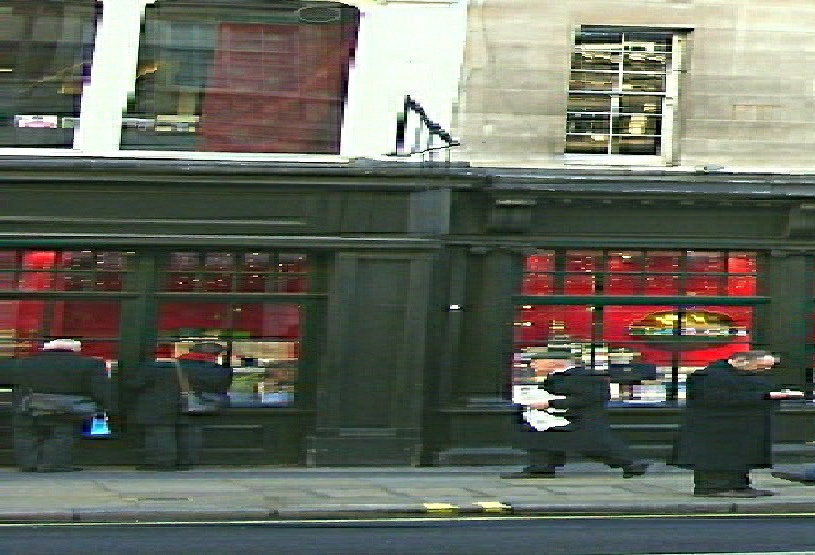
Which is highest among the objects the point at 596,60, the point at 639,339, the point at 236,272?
the point at 596,60

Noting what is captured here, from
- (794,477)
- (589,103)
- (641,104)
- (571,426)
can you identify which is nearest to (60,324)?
(571,426)

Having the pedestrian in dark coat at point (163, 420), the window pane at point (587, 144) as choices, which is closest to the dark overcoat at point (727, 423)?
the window pane at point (587, 144)

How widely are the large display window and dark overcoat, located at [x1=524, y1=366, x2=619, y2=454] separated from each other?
1.83 metres

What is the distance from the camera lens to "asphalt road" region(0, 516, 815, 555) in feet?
43.2

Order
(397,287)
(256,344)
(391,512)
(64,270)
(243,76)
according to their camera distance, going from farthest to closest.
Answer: (243,76)
(256,344)
(397,287)
(64,270)
(391,512)

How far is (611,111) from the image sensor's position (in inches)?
832

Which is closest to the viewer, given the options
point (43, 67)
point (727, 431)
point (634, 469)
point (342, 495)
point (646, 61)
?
point (342, 495)

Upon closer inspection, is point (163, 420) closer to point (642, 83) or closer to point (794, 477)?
point (794, 477)

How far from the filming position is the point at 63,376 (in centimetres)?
1902

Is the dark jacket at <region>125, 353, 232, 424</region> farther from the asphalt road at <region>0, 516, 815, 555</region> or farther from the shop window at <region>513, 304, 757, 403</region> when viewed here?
the asphalt road at <region>0, 516, 815, 555</region>

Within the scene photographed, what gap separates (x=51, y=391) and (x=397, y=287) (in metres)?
4.11

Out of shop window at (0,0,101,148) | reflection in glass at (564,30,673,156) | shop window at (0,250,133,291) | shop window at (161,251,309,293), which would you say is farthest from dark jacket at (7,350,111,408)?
reflection in glass at (564,30,673,156)

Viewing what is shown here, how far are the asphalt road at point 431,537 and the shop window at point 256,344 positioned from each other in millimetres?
5326

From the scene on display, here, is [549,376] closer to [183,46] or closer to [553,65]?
[553,65]
